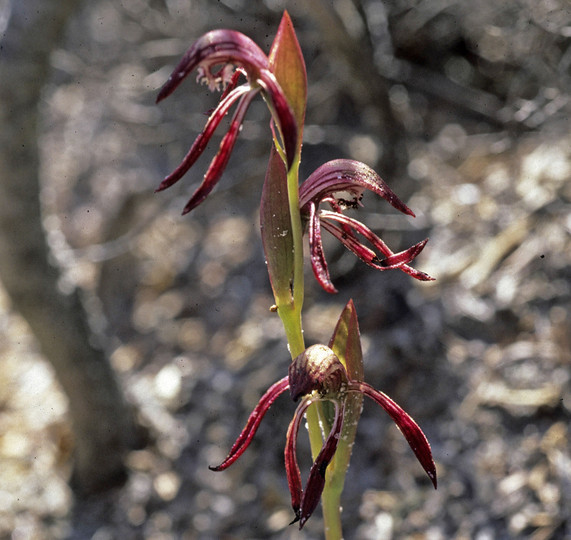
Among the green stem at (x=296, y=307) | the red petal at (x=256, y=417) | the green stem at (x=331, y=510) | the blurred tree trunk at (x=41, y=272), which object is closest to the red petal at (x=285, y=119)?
the green stem at (x=296, y=307)

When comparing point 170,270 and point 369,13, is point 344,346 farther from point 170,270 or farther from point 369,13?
point 369,13

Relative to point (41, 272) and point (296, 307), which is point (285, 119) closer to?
point (296, 307)

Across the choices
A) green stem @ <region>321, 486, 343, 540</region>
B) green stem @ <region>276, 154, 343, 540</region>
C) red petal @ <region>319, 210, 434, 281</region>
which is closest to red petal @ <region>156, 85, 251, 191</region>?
green stem @ <region>276, 154, 343, 540</region>

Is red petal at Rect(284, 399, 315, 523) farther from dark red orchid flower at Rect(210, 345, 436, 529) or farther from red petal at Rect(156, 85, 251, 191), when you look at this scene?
red petal at Rect(156, 85, 251, 191)

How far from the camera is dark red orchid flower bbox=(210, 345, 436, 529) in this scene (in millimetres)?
937

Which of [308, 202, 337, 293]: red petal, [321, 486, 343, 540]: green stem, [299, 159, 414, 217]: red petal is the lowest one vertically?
[321, 486, 343, 540]: green stem

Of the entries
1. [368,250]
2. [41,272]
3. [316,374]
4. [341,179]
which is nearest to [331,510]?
[316,374]

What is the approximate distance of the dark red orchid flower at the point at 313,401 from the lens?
3.07 ft

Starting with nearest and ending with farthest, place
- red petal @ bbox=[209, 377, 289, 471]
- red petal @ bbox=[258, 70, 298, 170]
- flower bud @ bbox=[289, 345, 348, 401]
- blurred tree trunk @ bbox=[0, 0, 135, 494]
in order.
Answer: red petal @ bbox=[258, 70, 298, 170] → flower bud @ bbox=[289, 345, 348, 401] → red petal @ bbox=[209, 377, 289, 471] → blurred tree trunk @ bbox=[0, 0, 135, 494]

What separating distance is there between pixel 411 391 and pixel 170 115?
256cm

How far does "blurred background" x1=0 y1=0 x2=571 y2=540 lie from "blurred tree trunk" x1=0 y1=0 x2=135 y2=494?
0.04ft

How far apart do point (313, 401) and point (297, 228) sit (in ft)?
0.89

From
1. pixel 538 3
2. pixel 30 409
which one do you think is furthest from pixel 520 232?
pixel 30 409

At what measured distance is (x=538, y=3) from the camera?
3.42m
